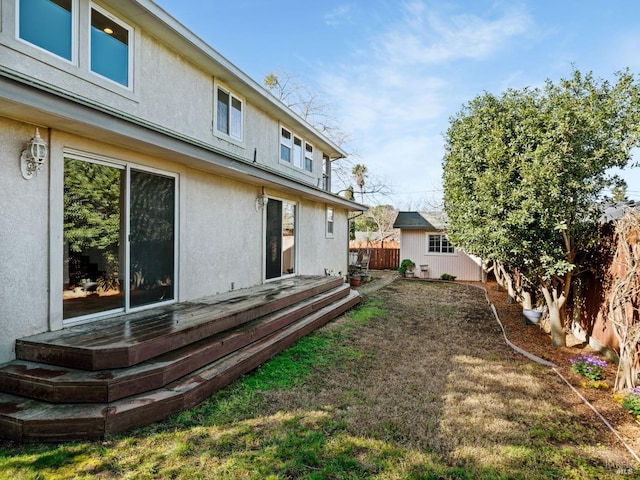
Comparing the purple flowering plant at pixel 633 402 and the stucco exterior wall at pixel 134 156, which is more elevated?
the stucco exterior wall at pixel 134 156

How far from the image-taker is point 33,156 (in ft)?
12.6

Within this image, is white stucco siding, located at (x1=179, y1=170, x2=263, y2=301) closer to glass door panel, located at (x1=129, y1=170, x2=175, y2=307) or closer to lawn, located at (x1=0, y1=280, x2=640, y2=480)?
glass door panel, located at (x1=129, y1=170, x2=175, y2=307)

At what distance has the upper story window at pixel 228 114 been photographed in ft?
24.8

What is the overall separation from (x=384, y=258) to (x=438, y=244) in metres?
4.51

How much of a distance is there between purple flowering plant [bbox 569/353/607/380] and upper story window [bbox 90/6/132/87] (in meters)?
8.08

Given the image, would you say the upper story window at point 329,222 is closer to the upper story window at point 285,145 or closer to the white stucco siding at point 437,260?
the upper story window at point 285,145

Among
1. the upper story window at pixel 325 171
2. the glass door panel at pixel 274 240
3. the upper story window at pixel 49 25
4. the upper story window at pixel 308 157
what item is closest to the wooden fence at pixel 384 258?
the upper story window at pixel 325 171

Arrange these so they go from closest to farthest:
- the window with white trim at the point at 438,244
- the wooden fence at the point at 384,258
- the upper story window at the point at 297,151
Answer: the upper story window at the point at 297,151
the window with white trim at the point at 438,244
the wooden fence at the point at 384,258

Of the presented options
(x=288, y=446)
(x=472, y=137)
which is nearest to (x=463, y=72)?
(x=472, y=137)

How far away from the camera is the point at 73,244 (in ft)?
14.5

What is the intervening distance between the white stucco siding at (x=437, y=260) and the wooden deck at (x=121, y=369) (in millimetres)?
13461

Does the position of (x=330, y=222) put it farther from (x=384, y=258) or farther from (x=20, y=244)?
(x=20, y=244)

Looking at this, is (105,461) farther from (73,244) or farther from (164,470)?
(73,244)

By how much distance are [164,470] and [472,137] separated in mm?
7662
